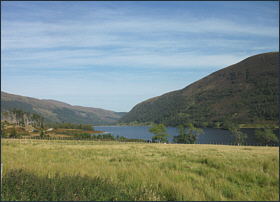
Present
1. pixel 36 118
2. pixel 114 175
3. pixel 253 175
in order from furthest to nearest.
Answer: pixel 36 118 → pixel 253 175 → pixel 114 175

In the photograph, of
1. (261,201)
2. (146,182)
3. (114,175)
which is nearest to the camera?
(261,201)

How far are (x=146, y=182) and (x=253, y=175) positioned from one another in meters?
4.38

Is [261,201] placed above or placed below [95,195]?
below

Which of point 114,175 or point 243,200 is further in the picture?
point 114,175

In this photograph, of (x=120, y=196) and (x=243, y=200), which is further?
(x=243, y=200)

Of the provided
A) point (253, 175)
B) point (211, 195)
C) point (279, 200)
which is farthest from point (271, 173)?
point (211, 195)

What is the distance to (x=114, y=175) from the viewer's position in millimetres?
7605

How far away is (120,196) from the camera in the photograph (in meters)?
5.08

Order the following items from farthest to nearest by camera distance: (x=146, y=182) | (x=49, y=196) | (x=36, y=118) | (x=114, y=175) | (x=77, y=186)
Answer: (x=36, y=118) → (x=114, y=175) → (x=146, y=182) → (x=77, y=186) → (x=49, y=196)

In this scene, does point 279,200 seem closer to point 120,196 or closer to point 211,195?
point 211,195

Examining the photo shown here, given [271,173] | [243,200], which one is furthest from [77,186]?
[271,173]

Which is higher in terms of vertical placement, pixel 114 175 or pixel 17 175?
pixel 17 175

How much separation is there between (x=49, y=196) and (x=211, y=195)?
4.01 meters

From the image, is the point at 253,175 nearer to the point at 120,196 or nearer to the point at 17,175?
the point at 120,196
